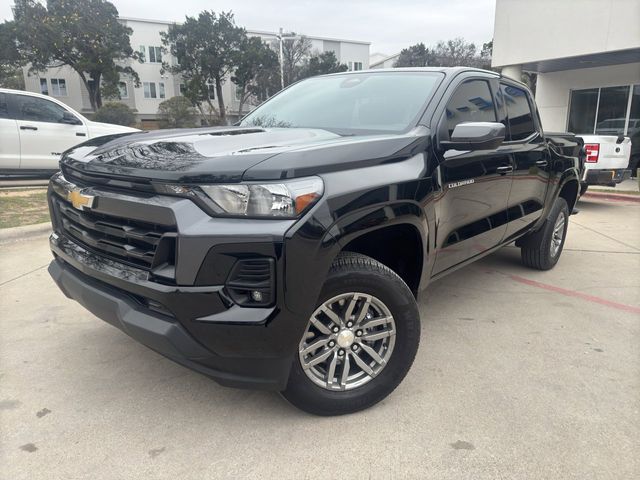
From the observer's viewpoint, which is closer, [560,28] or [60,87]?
[560,28]

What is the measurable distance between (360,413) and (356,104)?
202cm

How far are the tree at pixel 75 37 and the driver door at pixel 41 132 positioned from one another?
33.1m

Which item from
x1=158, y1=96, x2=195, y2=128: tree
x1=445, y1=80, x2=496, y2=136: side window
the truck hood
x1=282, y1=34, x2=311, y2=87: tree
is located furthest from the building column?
x1=282, y1=34, x2=311, y2=87: tree

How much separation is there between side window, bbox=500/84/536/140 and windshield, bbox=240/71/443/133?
1.02 m

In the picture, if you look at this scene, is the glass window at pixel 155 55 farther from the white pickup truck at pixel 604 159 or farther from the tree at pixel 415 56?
the white pickup truck at pixel 604 159

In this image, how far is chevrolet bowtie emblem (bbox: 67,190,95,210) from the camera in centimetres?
239

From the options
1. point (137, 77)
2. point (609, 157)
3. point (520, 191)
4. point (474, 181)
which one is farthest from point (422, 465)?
point (137, 77)

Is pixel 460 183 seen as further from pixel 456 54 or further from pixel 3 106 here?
pixel 456 54

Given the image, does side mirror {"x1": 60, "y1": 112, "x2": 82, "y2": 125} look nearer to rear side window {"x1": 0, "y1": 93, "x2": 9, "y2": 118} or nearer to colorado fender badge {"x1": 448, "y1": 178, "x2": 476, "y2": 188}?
rear side window {"x1": 0, "y1": 93, "x2": 9, "y2": 118}

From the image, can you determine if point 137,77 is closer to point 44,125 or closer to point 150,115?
point 150,115

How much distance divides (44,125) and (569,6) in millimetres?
13611

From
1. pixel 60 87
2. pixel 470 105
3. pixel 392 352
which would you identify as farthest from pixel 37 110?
pixel 60 87

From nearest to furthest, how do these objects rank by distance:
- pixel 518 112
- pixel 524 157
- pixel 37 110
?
pixel 524 157
pixel 518 112
pixel 37 110

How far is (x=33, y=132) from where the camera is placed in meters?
8.67
